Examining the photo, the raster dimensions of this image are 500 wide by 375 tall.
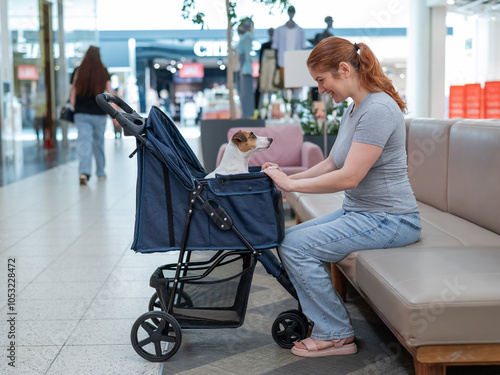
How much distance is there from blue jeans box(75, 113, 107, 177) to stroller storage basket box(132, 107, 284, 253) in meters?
6.18

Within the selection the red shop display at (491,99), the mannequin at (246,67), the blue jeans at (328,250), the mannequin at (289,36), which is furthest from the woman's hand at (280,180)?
the red shop display at (491,99)

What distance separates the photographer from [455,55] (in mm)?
13023

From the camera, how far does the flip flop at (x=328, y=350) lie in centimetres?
244

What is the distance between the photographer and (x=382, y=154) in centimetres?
241

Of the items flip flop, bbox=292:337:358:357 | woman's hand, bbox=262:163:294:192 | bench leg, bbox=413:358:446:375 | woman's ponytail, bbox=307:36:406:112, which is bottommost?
flip flop, bbox=292:337:358:357

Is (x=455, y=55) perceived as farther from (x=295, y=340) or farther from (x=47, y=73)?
(x=295, y=340)

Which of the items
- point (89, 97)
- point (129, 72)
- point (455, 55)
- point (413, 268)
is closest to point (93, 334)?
point (413, 268)

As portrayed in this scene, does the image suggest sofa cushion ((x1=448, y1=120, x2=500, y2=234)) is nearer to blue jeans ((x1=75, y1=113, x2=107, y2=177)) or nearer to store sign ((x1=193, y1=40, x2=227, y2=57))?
blue jeans ((x1=75, y1=113, x2=107, y2=177))

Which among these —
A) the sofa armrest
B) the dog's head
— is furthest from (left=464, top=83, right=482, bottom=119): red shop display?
the dog's head

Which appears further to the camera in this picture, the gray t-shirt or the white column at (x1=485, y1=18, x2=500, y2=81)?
the white column at (x1=485, y1=18, x2=500, y2=81)

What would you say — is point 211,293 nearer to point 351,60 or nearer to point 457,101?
point 351,60

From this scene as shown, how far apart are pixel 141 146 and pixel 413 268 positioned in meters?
1.06

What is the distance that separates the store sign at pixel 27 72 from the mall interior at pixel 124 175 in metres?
0.03

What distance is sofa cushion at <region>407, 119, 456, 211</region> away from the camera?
11.3 feet
